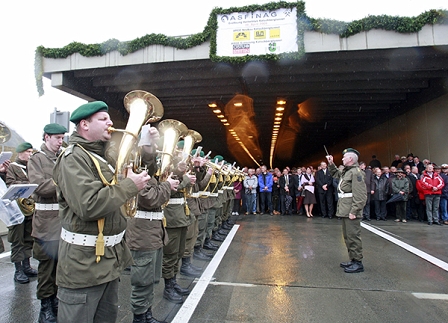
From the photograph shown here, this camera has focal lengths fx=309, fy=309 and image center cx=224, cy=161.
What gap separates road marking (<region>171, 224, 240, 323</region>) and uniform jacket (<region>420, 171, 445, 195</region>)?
25.0 feet

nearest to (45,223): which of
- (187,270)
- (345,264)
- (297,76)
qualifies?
(187,270)

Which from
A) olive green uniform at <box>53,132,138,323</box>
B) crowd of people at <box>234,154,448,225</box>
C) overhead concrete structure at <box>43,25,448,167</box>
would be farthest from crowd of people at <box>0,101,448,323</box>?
crowd of people at <box>234,154,448,225</box>

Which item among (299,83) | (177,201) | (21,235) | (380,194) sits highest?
(299,83)

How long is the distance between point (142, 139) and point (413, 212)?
12.8m

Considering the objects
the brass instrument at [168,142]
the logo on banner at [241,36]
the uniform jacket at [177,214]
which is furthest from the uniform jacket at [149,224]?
the logo on banner at [241,36]

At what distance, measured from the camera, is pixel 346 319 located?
138 inches

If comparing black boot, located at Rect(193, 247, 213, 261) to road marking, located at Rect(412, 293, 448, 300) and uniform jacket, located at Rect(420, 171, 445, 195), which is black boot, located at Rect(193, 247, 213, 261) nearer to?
road marking, located at Rect(412, 293, 448, 300)

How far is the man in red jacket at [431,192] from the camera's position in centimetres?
1017

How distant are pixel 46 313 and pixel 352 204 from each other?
15.7 ft

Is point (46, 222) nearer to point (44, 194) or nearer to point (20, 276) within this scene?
point (44, 194)

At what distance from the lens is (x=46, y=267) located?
344 cm

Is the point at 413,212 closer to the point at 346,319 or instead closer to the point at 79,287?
the point at 346,319

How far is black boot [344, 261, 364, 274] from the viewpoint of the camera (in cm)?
520

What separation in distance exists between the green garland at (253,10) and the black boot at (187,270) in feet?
21.0
